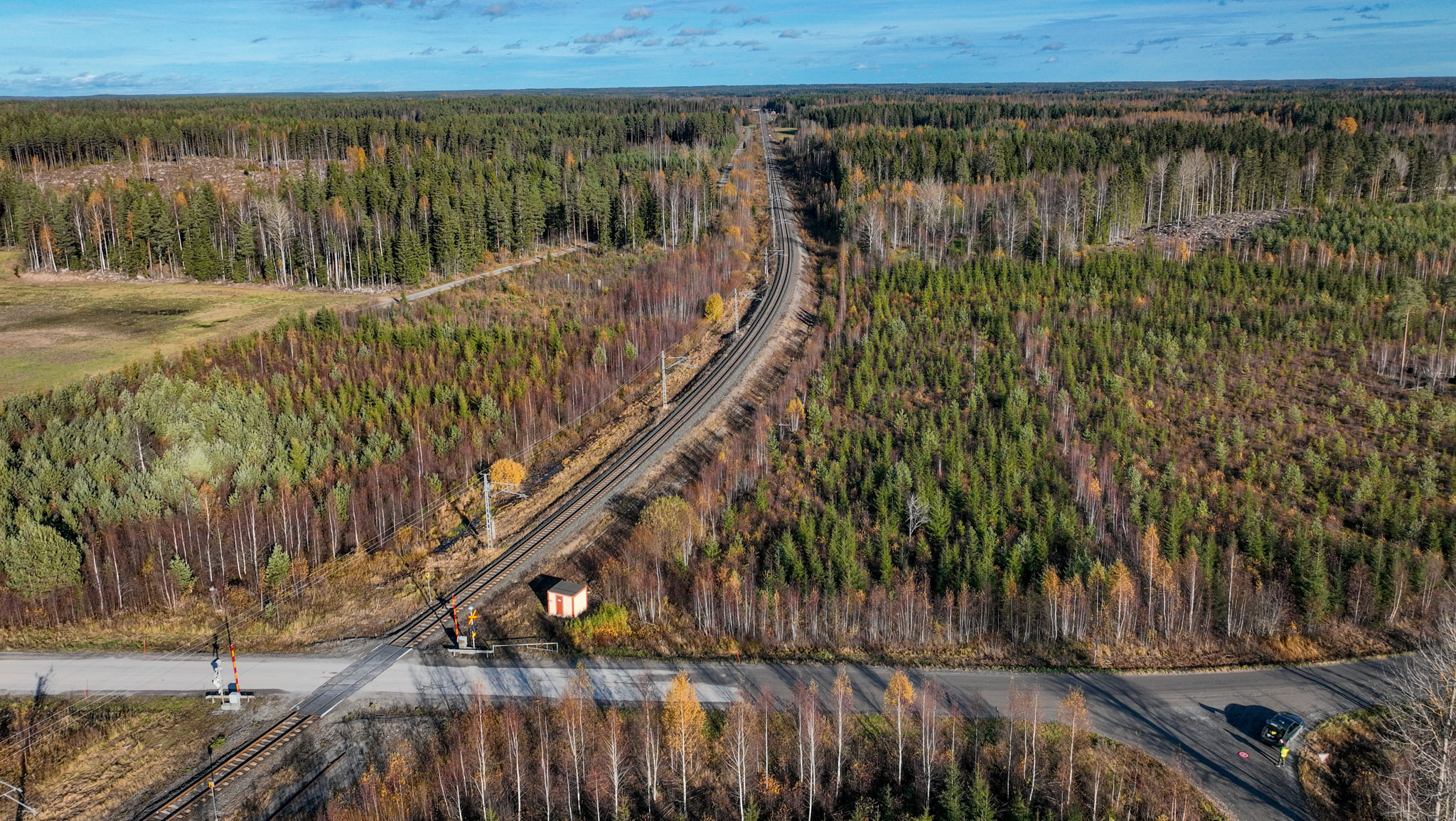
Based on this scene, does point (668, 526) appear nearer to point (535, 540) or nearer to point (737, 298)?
point (535, 540)

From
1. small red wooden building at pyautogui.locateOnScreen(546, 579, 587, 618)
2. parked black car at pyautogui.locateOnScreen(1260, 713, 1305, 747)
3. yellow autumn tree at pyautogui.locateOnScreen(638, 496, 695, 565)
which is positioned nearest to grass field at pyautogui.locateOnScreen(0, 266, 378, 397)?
small red wooden building at pyautogui.locateOnScreen(546, 579, 587, 618)

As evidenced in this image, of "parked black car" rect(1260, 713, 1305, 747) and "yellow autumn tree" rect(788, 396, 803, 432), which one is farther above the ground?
"yellow autumn tree" rect(788, 396, 803, 432)

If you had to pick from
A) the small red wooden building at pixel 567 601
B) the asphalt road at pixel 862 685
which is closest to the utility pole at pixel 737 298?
the small red wooden building at pixel 567 601

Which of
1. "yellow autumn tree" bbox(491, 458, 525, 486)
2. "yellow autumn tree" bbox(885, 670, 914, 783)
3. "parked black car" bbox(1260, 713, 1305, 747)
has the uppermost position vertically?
"yellow autumn tree" bbox(491, 458, 525, 486)

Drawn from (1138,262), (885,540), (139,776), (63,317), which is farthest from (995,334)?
(63,317)

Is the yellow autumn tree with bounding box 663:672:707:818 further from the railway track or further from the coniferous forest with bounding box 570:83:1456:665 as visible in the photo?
the railway track

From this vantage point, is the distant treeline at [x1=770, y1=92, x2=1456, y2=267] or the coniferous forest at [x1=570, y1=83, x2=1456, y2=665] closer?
the coniferous forest at [x1=570, y1=83, x2=1456, y2=665]
